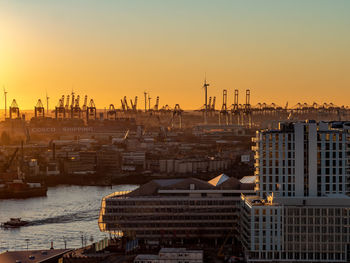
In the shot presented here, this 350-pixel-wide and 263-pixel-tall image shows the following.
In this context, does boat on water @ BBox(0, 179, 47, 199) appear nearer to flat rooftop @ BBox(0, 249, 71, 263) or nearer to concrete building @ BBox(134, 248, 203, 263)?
flat rooftop @ BBox(0, 249, 71, 263)

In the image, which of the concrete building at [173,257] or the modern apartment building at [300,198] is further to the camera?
the modern apartment building at [300,198]

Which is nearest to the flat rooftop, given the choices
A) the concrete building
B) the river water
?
the river water

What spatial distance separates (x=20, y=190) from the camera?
41.9 metres

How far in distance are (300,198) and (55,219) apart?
12.4m

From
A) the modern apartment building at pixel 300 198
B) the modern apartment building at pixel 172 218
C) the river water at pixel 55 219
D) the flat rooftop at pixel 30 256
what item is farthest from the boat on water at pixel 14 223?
the modern apartment building at pixel 300 198

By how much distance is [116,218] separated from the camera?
23469 millimetres

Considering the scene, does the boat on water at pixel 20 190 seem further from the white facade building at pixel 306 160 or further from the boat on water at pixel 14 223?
the white facade building at pixel 306 160

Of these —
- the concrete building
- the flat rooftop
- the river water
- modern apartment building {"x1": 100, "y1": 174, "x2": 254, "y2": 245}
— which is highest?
modern apartment building {"x1": 100, "y1": 174, "x2": 254, "y2": 245}

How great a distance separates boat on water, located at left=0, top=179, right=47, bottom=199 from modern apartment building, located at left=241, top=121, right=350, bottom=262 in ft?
68.4

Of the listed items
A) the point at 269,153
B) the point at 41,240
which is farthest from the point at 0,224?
the point at 269,153

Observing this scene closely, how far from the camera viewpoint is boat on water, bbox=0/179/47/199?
136 feet

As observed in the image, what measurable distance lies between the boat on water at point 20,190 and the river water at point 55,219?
586mm

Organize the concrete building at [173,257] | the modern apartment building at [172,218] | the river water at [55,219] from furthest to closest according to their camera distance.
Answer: the river water at [55,219] → the modern apartment building at [172,218] → the concrete building at [173,257]

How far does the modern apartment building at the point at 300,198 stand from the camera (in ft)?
Answer: 67.3
